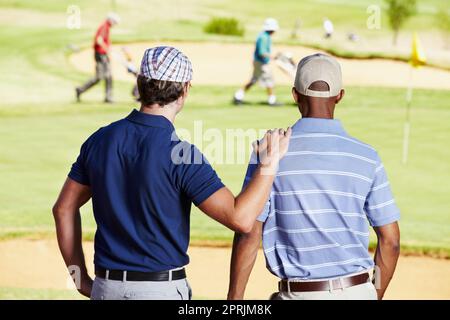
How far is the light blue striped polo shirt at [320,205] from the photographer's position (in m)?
4.82

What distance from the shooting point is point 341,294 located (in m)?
4.89

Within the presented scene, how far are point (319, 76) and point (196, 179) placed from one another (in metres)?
0.89

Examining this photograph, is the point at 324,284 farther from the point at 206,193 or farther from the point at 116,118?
the point at 116,118

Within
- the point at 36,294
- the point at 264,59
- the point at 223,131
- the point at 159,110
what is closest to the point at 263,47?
the point at 264,59

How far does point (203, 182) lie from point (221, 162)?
1059 cm

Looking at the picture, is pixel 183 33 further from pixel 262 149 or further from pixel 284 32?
pixel 262 149

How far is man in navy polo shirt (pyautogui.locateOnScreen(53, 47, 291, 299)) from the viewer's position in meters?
4.51

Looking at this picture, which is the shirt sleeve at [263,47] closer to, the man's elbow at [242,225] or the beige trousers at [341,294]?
the beige trousers at [341,294]

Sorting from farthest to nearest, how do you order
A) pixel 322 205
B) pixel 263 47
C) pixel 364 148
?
pixel 263 47 → pixel 364 148 → pixel 322 205

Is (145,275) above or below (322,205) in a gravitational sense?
below

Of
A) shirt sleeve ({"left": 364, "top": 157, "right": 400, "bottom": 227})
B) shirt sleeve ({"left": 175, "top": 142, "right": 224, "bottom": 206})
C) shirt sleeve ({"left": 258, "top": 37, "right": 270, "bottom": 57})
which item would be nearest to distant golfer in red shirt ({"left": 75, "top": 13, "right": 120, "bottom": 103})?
shirt sleeve ({"left": 258, "top": 37, "right": 270, "bottom": 57})

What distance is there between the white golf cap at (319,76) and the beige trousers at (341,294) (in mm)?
934

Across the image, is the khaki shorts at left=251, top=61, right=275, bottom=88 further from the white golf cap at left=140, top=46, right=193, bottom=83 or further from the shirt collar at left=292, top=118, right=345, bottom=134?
the white golf cap at left=140, top=46, right=193, bottom=83
